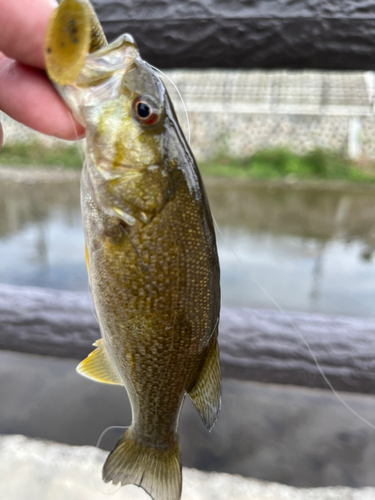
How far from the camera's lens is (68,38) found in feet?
1.42

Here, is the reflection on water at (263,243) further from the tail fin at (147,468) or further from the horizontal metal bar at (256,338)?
the tail fin at (147,468)

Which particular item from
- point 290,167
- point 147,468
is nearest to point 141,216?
point 147,468

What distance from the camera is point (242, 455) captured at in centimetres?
110

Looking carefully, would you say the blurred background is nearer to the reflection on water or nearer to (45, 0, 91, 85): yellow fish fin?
the reflection on water

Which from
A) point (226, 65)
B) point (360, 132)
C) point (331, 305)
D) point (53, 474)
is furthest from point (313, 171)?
point (53, 474)

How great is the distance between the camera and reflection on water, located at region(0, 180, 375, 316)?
7.05ft

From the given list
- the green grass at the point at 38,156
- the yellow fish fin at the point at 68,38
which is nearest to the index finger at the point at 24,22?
the yellow fish fin at the point at 68,38

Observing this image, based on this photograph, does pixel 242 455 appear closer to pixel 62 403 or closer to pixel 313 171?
pixel 62 403

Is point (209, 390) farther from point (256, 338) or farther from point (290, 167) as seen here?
point (290, 167)

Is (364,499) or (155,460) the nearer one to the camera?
(155,460)

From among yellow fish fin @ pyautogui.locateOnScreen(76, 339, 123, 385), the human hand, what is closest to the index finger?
the human hand

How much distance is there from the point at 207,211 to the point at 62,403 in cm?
102

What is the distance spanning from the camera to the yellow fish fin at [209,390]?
0.58m

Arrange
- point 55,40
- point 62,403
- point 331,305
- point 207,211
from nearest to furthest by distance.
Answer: point 55,40, point 207,211, point 62,403, point 331,305
